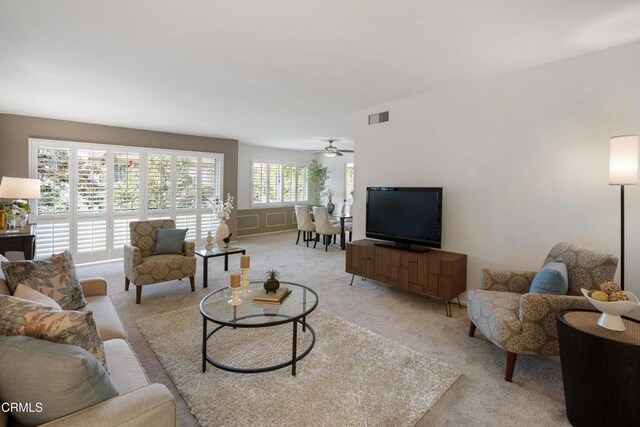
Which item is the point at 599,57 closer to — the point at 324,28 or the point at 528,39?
the point at 528,39

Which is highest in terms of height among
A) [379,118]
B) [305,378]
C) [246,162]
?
[379,118]

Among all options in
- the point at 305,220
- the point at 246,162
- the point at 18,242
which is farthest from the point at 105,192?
the point at 305,220

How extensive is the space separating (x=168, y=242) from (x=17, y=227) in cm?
195

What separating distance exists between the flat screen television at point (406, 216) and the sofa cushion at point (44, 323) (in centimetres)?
330

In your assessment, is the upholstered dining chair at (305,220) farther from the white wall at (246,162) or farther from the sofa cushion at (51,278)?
the sofa cushion at (51,278)

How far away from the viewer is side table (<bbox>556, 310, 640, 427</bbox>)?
64.7 inches

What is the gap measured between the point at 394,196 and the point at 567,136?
5.97 ft

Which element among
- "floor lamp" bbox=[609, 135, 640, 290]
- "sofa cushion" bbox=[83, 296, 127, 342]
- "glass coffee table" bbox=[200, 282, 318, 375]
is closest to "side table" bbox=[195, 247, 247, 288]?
"glass coffee table" bbox=[200, 282, 318, 375]

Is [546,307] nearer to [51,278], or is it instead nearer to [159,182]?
[51,278]

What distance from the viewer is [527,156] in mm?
3180

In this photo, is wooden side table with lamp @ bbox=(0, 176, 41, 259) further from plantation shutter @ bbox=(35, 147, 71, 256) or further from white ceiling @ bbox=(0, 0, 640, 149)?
white ceiling @ bbox=(0, 0, 640, 149)

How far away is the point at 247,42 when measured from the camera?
2590mm

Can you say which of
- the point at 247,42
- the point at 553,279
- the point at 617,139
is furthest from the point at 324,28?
the point at 553,279

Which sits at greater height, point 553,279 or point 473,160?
point 473,160
